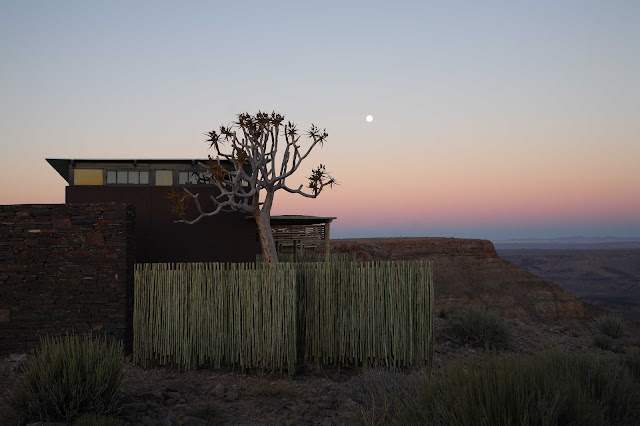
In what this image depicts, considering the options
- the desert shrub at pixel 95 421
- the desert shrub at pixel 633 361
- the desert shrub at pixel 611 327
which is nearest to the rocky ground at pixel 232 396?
the desert shrub at pixel 95 421

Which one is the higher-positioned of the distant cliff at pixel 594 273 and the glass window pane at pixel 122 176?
the glass window pane at pixel 122 176

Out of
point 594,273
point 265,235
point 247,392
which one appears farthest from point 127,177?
point 594,273

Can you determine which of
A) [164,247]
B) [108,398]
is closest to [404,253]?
[164,247]

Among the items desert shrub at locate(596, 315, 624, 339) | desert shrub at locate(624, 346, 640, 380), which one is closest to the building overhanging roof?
desert shrub at locate(624, 346, 640, 380)

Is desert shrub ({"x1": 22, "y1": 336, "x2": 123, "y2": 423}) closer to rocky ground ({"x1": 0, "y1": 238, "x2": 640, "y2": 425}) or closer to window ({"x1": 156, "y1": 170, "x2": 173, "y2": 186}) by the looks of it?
rocky ground ({"x1": 0, "y1": 238, "x2": 640, "y2": 425})

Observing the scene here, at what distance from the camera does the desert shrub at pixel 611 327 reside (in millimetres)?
17391

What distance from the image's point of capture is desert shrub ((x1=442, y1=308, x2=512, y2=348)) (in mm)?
12398

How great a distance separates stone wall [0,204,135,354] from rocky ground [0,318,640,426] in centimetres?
80

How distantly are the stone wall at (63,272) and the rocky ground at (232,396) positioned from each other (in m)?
0.80

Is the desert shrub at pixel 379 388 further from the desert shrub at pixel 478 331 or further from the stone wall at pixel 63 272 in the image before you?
the desert shrub at pixel 478 331

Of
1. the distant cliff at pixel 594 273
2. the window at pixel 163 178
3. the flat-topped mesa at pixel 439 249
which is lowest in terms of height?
the distant cliff at pixel 594 273

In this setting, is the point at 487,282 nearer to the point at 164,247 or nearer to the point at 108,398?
the point at 164,247

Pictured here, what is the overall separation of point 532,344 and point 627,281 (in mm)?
72059

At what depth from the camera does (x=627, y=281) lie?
74.0m
